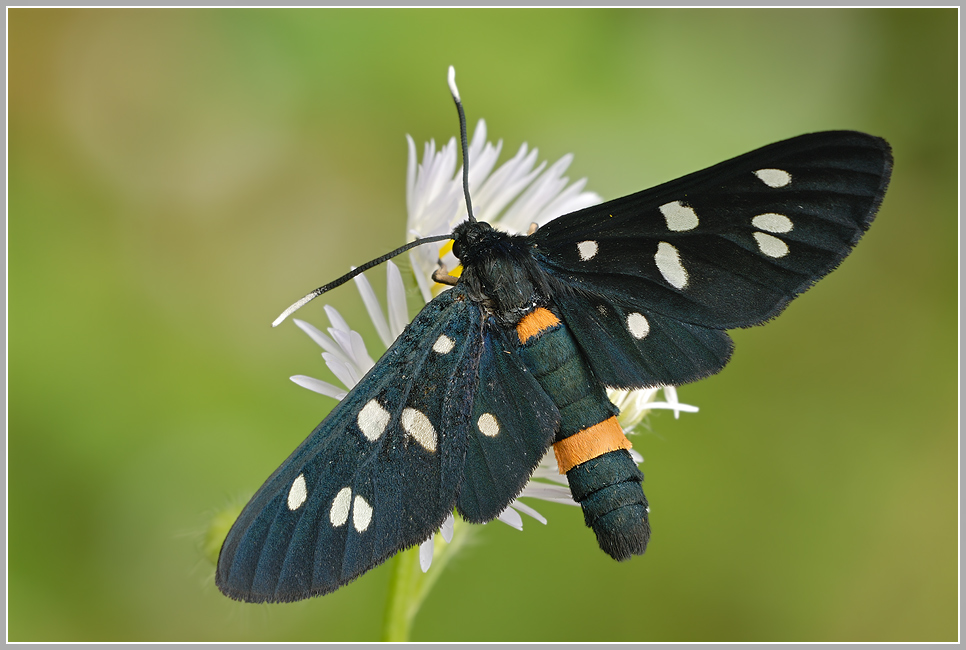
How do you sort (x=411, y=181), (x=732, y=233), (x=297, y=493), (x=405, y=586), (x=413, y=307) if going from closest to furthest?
(x=297, y=493) → (x=732, y=233) → (x=405, y=586) → (x=411, y=181) → (x=413, y=307)

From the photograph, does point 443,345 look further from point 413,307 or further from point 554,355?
point 413,307

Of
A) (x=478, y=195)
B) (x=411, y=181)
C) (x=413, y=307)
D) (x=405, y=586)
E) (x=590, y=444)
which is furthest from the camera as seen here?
(x=478, y=195)

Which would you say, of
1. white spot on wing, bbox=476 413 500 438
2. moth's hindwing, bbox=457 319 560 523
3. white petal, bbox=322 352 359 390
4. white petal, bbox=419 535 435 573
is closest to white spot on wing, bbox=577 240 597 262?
moth's hindwing, bbox=457 319 560 523

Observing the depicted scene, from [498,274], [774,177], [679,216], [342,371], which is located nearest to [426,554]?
[342,371]

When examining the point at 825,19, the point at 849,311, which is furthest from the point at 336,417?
the point at 825,19

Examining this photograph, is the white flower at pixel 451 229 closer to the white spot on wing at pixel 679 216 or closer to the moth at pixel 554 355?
the moth at pixel 554 355

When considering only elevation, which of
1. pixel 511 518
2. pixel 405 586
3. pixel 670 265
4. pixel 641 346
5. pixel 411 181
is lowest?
pixel 405 586
